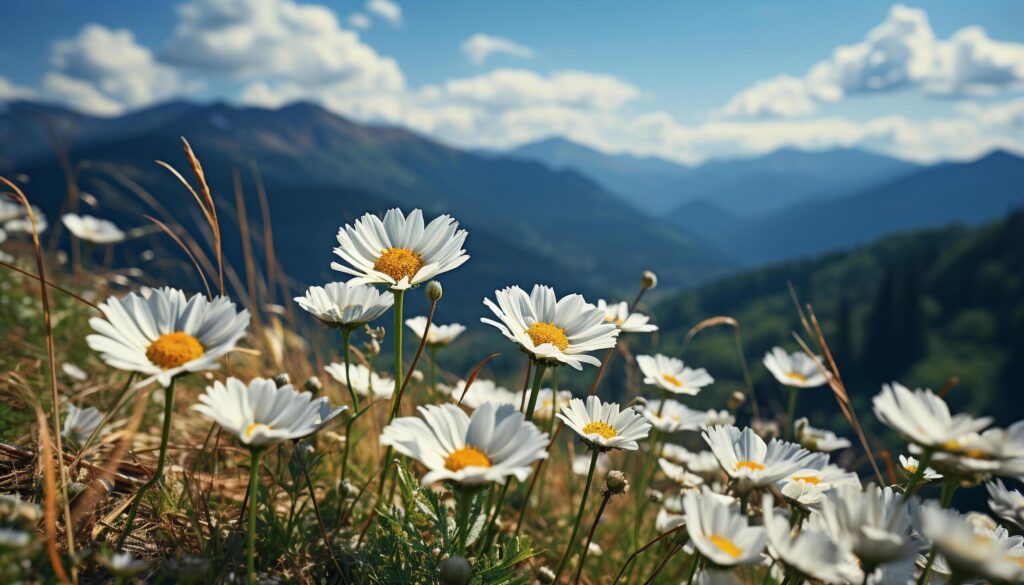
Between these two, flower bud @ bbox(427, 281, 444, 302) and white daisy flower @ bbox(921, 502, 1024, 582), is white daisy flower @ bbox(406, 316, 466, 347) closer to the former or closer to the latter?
flower bud @ bbox(427, 281, 444, 302)

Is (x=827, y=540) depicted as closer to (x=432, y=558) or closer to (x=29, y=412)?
(x=432, y=558)

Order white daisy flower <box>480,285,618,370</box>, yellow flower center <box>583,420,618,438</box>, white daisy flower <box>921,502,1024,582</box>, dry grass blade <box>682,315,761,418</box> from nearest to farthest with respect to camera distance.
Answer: white daisy flower <box>921,502,1024,582</box>, white daisy flower <box>480,285,618,370</box>, yellow flower center <box>583,420,618,438</box>, dry grass blade <box>682,315,761,418</box>

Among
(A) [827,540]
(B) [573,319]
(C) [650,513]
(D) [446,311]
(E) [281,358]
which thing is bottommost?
(D) [446,311]

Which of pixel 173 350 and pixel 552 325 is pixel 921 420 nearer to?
pixel 552 325

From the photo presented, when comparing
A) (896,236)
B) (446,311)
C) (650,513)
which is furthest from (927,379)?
(446,311)

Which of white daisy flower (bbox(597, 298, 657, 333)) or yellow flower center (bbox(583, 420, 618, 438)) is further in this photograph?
white daisy flower (bbox(597, 298, 657, 333))

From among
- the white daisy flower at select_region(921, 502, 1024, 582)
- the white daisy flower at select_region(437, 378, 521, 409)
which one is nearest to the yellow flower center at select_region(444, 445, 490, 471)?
the white daisy flower at select_region(921, 502, 1024, 582)

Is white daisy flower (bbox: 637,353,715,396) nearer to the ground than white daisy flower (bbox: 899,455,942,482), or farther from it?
farther from it
